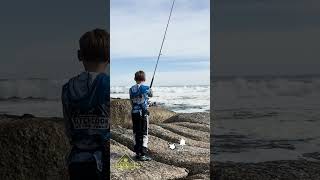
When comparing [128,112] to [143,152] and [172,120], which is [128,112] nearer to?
[172,120]

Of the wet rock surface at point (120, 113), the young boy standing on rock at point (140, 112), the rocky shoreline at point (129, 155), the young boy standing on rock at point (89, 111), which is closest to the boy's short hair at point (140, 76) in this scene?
the young boy standing on rock at point (140, 112)

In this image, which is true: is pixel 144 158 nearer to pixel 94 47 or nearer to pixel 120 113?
pixel 120 113

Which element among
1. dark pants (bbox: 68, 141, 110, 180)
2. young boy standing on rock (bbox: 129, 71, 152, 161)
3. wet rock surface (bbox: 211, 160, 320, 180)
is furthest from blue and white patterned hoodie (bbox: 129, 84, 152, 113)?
dark pants (bbox: 68, 141, 110, 180)

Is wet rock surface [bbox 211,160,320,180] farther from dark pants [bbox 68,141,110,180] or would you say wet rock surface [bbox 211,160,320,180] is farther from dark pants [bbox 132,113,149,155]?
dark pants [bbox 68,141,110,180]

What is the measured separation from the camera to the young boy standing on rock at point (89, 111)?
9.12ft

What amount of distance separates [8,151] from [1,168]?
0.18 m

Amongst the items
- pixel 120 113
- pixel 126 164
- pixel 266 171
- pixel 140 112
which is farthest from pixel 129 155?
pixel 120 113

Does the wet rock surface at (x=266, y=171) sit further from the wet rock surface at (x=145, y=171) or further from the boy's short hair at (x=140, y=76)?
the boy's short hair at (x=140, y=76)

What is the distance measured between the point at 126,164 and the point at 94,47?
3.38m

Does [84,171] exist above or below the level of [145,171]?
above

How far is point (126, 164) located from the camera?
19.7ft

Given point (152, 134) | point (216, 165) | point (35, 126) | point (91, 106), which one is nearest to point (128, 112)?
point (152, 134)

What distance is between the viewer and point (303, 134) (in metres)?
7.70

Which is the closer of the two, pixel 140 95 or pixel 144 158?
pixel 140 95
